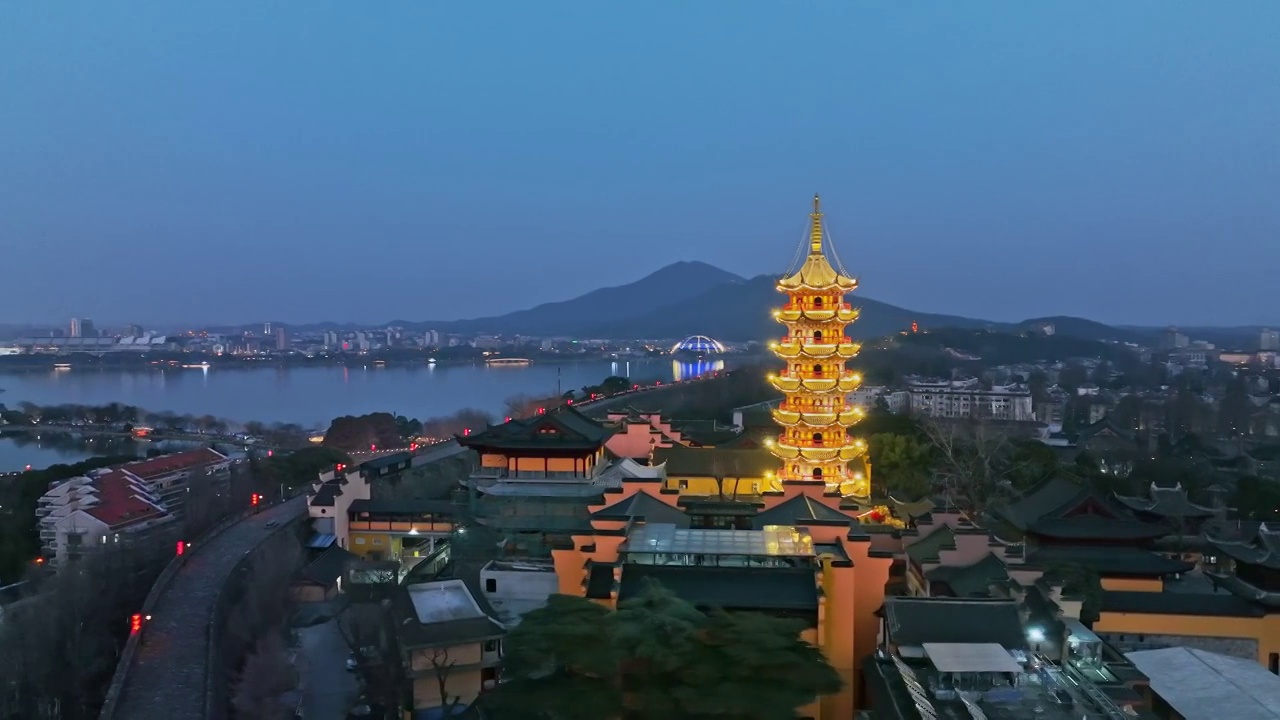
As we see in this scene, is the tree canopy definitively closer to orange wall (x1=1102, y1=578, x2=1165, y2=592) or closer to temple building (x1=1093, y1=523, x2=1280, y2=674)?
temple building (x1=1093, y1=523, x2=1280, y2=674)

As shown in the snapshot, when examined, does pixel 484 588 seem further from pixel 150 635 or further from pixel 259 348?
pixel 259 348

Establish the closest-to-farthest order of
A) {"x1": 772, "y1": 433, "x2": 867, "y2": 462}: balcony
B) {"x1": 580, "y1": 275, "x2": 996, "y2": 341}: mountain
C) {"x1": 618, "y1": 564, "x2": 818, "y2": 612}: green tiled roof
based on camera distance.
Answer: {"x1": 618, "y1": 564, "x2": 818, "y2": 612}: green tiled roof
{"x1": 772, "y1": 433, "x2": 867, "y2": 462}: balcony
{"x1": 580, "y1": 275, "x2": 996, "y2": 341}: mountain

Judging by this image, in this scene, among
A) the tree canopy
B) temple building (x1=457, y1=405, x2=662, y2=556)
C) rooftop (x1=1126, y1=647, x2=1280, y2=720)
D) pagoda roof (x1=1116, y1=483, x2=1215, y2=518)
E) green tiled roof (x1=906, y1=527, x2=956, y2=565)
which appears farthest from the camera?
temple building (x1=457, y1=405, x2=662, y2=556)

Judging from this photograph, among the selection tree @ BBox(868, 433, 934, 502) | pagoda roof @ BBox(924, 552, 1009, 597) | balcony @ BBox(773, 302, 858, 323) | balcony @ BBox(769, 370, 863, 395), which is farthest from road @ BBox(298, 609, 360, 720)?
tree @ BBox(868, 433, 934, 502)

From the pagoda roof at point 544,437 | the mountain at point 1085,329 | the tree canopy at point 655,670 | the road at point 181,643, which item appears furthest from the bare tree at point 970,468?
the mountain at point 1085,329

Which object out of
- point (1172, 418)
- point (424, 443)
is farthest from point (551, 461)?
point (1172, 418)
